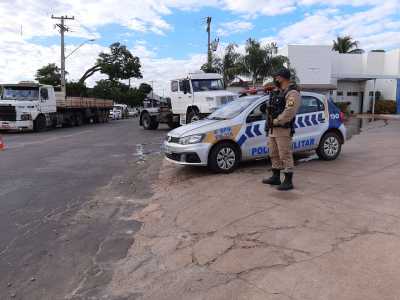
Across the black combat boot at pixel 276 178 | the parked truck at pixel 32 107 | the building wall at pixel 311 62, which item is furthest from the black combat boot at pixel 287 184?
the building wall at pixel 311 62

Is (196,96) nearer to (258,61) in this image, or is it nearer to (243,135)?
A: (243,135)

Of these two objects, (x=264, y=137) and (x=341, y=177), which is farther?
(x=264, y=137)

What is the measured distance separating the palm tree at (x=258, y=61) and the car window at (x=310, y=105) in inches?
903

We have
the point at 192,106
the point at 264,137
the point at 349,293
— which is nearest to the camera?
the point at 349,293

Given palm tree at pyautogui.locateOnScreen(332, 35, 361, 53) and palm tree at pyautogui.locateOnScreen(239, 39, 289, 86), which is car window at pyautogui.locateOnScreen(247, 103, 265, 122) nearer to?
palm tree at pyautogui.locateOnScreen(239, 39, 289, 86)

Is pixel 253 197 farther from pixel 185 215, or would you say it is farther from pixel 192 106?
pixel 192 106

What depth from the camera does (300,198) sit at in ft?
21.4

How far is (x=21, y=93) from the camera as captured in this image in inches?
961

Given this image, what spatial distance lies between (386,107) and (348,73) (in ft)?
15.7

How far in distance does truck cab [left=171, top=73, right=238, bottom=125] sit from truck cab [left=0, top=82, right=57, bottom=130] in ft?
27.3

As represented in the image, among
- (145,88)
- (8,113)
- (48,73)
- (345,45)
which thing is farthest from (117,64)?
(8,113)

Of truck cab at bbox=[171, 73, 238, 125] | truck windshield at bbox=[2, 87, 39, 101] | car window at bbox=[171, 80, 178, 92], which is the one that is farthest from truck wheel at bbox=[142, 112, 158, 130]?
truck windshield at bbox=[2, 87, 39, 101]

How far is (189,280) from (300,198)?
281 centimetres

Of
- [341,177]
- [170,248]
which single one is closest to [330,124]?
[341,177]
